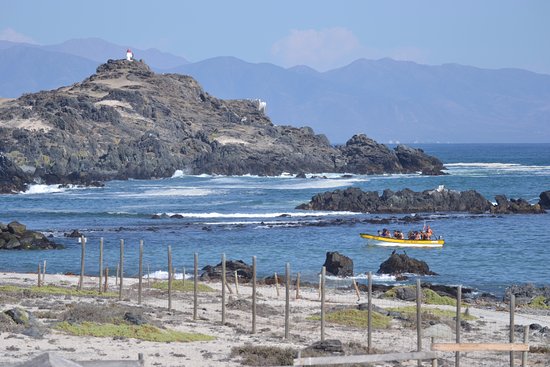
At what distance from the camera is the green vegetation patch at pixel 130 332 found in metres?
20.3

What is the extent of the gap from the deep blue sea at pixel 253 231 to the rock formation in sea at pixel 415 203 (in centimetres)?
240

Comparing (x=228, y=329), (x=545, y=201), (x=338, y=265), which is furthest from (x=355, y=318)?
(x=545, y=201)

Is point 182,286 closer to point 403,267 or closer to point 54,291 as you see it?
point 54,291

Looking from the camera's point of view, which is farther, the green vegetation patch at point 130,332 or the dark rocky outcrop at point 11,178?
the dark rocky outcrop at point 11,178

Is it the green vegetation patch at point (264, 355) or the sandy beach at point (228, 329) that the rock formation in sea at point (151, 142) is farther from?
the green vegetation patch at point (264, 355)

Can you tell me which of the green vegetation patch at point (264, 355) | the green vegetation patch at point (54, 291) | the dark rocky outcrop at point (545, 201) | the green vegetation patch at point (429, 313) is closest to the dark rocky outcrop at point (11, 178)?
the dark rocky outcrop at point (545, 201)

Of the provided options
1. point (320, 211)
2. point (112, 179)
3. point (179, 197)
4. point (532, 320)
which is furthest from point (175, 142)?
point (532, 320)

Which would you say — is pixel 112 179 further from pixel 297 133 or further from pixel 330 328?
pixel 330 328

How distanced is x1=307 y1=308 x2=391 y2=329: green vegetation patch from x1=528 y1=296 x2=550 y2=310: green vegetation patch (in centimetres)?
750

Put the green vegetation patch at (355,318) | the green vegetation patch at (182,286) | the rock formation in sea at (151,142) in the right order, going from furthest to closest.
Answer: the rock formation in sea at (151,142) → the green vegetation patch at (182,286) → the green vegetation patch at (355,318)

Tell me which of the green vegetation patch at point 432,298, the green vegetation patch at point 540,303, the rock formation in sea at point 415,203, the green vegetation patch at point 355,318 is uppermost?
the rock formation in sea at point 415,203

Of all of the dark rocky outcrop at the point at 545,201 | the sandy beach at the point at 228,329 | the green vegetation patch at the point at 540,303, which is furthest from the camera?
the dark rocky outcrop at the point at 545,201

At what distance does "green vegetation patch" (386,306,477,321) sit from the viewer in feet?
85.0

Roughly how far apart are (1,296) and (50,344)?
269 inches
